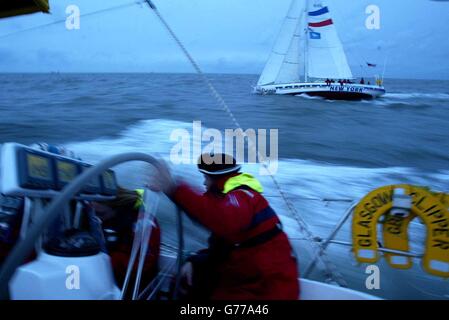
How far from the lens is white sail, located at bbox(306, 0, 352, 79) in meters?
29.1

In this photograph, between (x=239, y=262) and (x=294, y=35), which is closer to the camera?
(x=239, y=262)

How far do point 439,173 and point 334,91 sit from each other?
18905mm

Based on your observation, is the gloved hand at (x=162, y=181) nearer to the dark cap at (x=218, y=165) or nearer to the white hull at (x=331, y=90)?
the dark cap at (x=218, y=165)

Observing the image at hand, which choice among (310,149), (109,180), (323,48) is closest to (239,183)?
(109,180)

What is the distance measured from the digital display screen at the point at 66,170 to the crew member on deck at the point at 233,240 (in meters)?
0.28

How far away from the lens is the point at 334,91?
26.7m

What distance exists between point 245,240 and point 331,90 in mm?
26528

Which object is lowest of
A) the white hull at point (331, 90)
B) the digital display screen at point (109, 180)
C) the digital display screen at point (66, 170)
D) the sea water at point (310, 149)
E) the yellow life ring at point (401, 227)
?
the sea water at point (310, 149)

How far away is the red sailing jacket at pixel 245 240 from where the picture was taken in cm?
146

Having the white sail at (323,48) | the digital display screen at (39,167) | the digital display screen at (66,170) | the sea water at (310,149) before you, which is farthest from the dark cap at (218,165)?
the white sail at (323,48)

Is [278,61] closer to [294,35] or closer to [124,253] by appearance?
[294,35]

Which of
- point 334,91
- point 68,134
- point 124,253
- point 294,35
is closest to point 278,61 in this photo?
point 294,35

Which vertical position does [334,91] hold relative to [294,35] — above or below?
below
